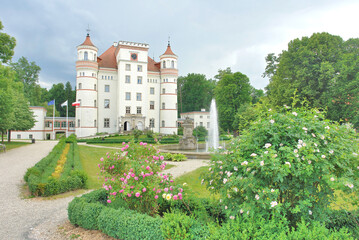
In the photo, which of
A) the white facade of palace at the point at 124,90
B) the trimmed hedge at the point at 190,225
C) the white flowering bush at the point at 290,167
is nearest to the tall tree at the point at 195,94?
the white facade of palace at the point at 124,90

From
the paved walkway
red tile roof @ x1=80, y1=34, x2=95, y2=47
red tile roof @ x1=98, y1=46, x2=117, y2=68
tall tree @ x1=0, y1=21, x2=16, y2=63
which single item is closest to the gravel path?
the paved walkway

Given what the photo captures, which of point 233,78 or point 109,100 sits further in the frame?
point 109,100

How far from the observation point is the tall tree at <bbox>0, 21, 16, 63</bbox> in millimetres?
17141

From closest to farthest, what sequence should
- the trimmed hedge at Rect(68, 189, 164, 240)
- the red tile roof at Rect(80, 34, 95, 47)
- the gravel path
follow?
the trimmed hedge at Rect(68, 189, 164, 240)
the gravel path
the red tile roof at Rect(80, 34, 95, 47)

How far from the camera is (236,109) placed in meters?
36.7

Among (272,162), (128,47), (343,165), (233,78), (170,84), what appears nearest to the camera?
(272,162)

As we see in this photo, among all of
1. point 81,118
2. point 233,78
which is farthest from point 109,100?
point 233,78

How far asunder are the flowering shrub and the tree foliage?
55.8ft

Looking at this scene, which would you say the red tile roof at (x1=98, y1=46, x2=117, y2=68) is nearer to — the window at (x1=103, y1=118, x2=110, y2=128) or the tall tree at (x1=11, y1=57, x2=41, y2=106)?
the window at (x1=103, y1=118, x2=110, y2=128)

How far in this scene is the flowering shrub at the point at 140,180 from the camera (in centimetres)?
446

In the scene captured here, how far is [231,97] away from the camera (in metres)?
36.5

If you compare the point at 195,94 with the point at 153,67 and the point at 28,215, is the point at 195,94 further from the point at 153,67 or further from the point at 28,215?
the point at 28,215

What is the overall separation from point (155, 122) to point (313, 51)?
95.5 ft

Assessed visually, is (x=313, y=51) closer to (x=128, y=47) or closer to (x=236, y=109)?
(x=236, y=109)
